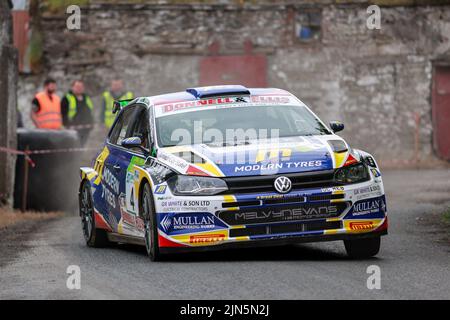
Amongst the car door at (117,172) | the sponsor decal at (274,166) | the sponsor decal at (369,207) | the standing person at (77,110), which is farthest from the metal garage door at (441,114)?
the sponsor decal at (274,166)

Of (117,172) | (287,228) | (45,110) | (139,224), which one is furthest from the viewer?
(45,110)

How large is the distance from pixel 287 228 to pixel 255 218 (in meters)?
0.30

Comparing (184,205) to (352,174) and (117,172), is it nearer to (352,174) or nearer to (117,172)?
(352,174)

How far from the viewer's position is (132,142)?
1193 centimetres

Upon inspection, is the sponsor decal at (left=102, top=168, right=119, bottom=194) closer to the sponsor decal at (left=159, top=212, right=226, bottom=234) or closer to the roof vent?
the roof vent

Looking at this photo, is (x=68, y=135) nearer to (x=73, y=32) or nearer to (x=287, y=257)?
(x=287, y=257)

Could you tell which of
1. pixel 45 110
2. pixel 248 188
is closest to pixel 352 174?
pixel 248 188

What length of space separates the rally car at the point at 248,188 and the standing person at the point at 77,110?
1473 cm

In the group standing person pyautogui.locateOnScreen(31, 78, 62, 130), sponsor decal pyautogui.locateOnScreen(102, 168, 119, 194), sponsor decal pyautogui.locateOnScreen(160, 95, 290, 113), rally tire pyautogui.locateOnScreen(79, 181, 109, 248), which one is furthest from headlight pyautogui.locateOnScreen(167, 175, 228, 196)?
standing person pyautogui.locateOnScreen(31, 78, 62, 130)

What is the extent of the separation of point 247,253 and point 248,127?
3.93 feet

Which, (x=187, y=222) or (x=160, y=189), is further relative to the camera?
(x=160, y=189)

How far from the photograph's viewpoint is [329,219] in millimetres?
10883
